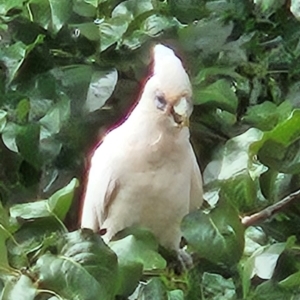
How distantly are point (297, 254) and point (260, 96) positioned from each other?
0.82 feet

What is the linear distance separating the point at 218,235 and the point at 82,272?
11 centimetres

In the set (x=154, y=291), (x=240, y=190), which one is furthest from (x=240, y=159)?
(x=154, y=291)

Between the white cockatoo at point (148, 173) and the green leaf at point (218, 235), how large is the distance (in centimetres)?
10

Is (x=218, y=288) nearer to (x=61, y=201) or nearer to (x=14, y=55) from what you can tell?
(x=61, y=201)

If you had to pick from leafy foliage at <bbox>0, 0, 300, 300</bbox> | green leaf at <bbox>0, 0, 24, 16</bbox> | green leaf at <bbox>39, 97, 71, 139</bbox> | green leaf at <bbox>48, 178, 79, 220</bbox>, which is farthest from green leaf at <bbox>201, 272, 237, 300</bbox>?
green leaf at <bbox>0, 0, 24, 16</bbox>

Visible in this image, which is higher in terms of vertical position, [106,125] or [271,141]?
[271,141]

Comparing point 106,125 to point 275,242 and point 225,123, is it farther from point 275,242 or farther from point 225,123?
point 275,242

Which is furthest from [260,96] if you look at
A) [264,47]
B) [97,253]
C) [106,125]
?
[97,253]

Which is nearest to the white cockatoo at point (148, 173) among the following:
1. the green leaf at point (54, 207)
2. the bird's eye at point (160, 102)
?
the bird's eye at point (160, 102)

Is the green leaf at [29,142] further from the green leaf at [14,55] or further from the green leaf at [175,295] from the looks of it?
the green leaf at [175,295]

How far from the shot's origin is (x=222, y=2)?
0.87m

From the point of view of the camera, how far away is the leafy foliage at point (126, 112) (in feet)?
2.11

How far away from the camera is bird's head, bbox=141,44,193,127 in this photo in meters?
0.69

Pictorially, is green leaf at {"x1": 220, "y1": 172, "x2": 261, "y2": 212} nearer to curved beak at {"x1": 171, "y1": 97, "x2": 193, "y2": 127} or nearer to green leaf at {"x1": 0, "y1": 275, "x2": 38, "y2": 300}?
curved beak at {"x1": 171, "y1": 97, "x2": 193, "y2": 127}
